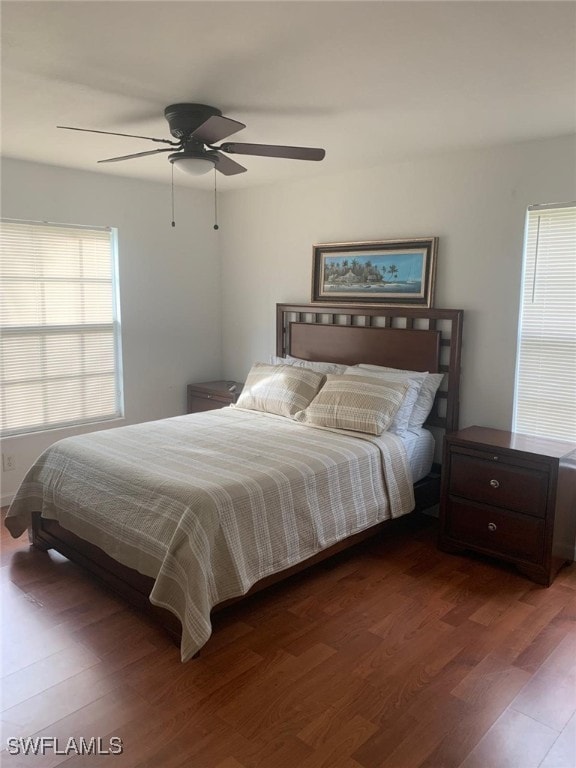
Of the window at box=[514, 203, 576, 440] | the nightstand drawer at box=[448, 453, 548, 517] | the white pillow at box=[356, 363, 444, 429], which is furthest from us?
the white pillow at box=[356, 363, 444, 429]

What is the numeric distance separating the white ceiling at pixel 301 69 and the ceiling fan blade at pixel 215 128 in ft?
0.59

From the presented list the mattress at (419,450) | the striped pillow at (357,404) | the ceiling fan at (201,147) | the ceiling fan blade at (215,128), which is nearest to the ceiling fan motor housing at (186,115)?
the ceiling fan at (201,147)

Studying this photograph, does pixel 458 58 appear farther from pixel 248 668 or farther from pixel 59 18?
pixel 248 668

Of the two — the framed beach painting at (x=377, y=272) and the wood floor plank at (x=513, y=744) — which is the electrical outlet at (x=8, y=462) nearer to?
the framed beach painting at (x=377, y=272)

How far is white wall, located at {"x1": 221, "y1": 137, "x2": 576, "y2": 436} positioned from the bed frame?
123mm

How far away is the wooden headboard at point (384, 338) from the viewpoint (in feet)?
12.1

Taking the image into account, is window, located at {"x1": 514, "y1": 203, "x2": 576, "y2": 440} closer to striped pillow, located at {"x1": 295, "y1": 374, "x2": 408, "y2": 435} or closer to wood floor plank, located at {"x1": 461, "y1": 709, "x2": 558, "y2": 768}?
striped pillow, located at {"x1": 295, "y1": 374, "x2": 408, "y2": 435}

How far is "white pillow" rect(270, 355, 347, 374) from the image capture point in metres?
4.18

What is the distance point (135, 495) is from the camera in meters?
2.62

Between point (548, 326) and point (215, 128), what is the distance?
221cm

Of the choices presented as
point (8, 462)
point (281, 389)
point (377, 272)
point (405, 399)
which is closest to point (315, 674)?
point (405, 399)

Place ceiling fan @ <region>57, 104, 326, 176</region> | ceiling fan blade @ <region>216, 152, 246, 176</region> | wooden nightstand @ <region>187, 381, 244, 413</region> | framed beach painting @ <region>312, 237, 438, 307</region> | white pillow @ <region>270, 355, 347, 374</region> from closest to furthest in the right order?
ceiling fan @ <region>57, 104, 326, 176</region> → ceiling fan blade @ <region>216, 152, 246, 176</region> → framed beach painting @ <region>312, 237, 438, 307</region> → white pillow @ <region>270, 355, 347, 374</region> → wooden nightstand @ <region>187, 381, 244, 413</region>

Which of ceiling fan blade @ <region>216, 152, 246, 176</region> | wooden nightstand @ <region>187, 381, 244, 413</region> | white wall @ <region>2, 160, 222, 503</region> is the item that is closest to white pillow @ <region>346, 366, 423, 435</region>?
wooden nightstand @ <region>187, 381, 244, 413</region>

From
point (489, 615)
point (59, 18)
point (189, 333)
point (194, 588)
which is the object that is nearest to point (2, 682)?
point (194, 588)
